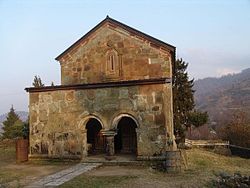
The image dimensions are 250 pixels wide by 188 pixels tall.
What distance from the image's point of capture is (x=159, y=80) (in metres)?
12.0

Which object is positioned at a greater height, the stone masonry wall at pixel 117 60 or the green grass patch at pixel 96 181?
the stone masonry wall at pixel 117 60

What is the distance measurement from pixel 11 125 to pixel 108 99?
26.6 m

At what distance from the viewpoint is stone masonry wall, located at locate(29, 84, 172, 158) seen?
11883mm

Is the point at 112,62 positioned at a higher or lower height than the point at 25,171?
higher

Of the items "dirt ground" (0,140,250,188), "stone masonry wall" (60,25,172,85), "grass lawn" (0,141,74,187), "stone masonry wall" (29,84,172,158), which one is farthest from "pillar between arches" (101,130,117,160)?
"stone masonry wall" (60,25,172,85)

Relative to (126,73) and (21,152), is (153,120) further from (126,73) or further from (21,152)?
(21,152)

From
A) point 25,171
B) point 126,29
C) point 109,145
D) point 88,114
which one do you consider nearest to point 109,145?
point 109,145

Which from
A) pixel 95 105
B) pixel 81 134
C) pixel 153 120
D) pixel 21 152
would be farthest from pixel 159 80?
pixel 21 152

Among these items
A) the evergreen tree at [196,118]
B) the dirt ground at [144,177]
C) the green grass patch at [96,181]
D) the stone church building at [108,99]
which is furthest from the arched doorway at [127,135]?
the evergreen tree at [196,118]

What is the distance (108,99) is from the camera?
1263 cm

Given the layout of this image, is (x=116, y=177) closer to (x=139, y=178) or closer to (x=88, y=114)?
(x=139, y=178)

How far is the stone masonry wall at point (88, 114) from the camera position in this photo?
39.0 ft

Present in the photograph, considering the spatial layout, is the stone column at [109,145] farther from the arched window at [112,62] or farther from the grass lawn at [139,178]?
the arched window at [112,62]

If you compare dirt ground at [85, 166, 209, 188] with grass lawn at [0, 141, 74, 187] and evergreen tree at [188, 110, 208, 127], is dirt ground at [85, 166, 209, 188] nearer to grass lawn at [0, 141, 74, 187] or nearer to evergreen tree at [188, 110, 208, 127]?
grass lawn at [0, 141, 74, 187]
